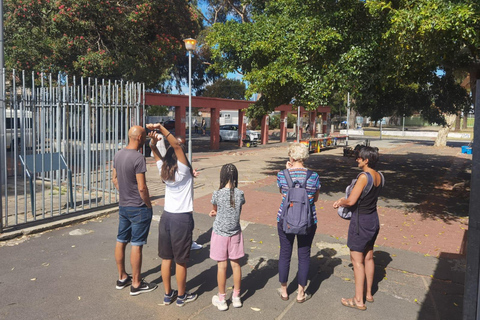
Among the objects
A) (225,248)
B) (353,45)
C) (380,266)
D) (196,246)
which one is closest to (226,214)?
(225,248)

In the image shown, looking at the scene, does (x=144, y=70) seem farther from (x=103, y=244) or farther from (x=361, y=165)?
(x=361, y=165)

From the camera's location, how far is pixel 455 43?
24.7 ft

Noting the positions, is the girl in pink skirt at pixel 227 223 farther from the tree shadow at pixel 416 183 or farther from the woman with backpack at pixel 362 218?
the tree shadow at pixel 416 183

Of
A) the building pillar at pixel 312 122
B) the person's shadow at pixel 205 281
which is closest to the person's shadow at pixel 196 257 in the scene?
the person's shadow at pixel 205 281

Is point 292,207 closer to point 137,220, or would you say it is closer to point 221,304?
point 221,304

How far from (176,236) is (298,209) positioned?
4.05 ft

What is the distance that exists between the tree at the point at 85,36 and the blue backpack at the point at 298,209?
48.5 ft

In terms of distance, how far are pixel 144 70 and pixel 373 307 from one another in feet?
56.1

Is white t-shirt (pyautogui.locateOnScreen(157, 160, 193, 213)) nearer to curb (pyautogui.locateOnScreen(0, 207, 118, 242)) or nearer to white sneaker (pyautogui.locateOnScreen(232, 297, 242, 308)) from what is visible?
white sneaker (pyautogui.locateOnScreen(232, 297, 242, 308))

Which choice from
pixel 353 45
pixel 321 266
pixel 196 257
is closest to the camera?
pixel 321 266

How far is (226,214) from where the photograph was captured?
391cm

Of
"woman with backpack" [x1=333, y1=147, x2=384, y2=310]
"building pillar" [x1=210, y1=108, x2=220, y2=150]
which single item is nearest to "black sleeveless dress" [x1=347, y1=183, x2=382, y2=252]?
"woman with backpack" [x1=333, y1=147, x2=384, y2=310]

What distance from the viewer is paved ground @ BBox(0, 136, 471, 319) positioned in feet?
13.2

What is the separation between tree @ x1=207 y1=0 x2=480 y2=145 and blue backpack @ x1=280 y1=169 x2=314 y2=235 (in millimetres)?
4689
